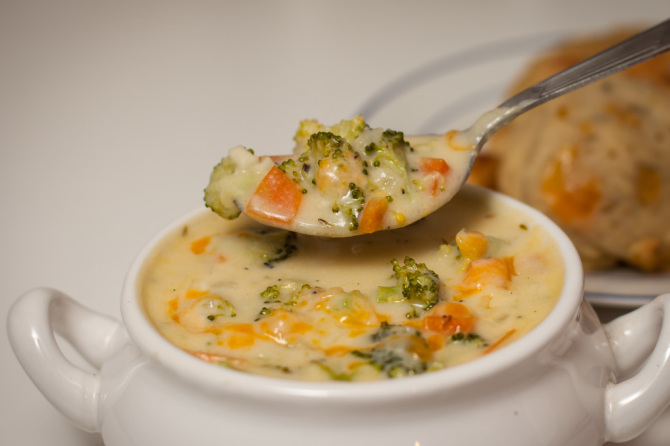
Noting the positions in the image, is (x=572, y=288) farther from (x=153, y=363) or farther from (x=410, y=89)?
(x=410, y=89)

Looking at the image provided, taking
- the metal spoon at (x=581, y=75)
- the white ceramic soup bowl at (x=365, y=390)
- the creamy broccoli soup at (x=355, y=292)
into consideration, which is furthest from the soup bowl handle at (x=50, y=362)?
the metal spoon at (x=581, y=75)

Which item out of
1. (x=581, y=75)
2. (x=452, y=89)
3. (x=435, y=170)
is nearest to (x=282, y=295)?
(x=435, y=170)

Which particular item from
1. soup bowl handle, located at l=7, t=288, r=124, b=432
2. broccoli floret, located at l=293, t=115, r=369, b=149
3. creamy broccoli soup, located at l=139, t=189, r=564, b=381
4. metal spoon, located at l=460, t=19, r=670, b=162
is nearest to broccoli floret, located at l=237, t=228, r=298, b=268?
creamy broccoli soup, located at l=139, t=189, r=564, b=381

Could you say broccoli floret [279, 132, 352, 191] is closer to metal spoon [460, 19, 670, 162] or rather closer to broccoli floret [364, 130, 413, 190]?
broccoli floret [364, 130, 413, 190]

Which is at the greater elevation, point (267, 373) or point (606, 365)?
point (267, 373)

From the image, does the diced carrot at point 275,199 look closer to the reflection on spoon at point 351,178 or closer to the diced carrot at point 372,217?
the reflection on spoon at point 351,178

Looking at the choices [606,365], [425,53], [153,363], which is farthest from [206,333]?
[425,53]

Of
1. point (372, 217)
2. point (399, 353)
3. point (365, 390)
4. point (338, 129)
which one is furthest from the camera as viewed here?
point (338, 129)

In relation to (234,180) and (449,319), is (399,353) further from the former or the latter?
(234,180)
